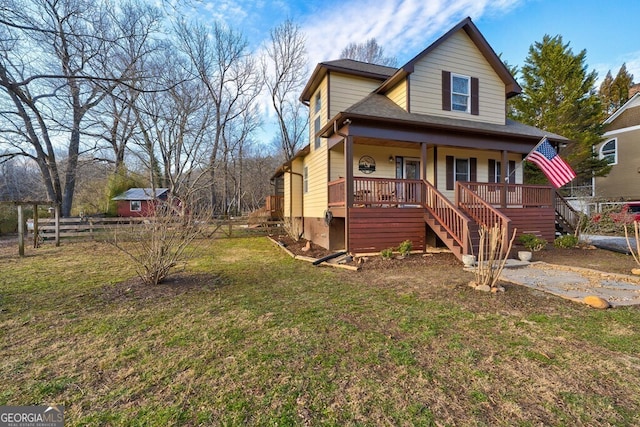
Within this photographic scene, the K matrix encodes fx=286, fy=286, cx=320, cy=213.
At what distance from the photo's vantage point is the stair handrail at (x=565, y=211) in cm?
1076

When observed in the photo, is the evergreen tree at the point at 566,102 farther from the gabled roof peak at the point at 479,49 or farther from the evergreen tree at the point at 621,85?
the evergreen tree at the point at 621,85

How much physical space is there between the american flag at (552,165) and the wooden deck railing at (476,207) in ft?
7.12

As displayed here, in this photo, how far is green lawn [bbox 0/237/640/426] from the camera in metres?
2.01

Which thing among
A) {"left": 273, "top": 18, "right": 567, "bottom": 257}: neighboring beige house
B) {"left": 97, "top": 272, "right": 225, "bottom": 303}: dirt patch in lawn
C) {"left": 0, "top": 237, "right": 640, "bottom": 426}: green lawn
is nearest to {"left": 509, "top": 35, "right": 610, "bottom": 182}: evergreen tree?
{"left": 273, "top": 18, "right": 567, "bottom": 257}: neighboring beige house

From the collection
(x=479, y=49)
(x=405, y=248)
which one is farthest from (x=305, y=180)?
(x=479, y=49)

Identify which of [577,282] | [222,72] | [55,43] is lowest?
[577,282]

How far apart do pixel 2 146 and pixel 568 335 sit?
75.6 ft

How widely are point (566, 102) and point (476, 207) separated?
17.7 meters

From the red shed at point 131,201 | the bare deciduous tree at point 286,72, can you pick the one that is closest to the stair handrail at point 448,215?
the bare deciduous tree at point 286,72

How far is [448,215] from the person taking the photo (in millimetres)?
7695

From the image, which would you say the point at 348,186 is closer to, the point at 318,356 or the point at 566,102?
the point at 318,356

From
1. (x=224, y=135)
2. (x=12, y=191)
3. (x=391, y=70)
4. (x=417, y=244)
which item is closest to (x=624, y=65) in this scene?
(x=391, y=70)

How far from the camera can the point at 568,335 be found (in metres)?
3.17

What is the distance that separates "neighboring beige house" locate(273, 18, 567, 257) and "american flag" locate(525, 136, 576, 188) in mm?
1239
